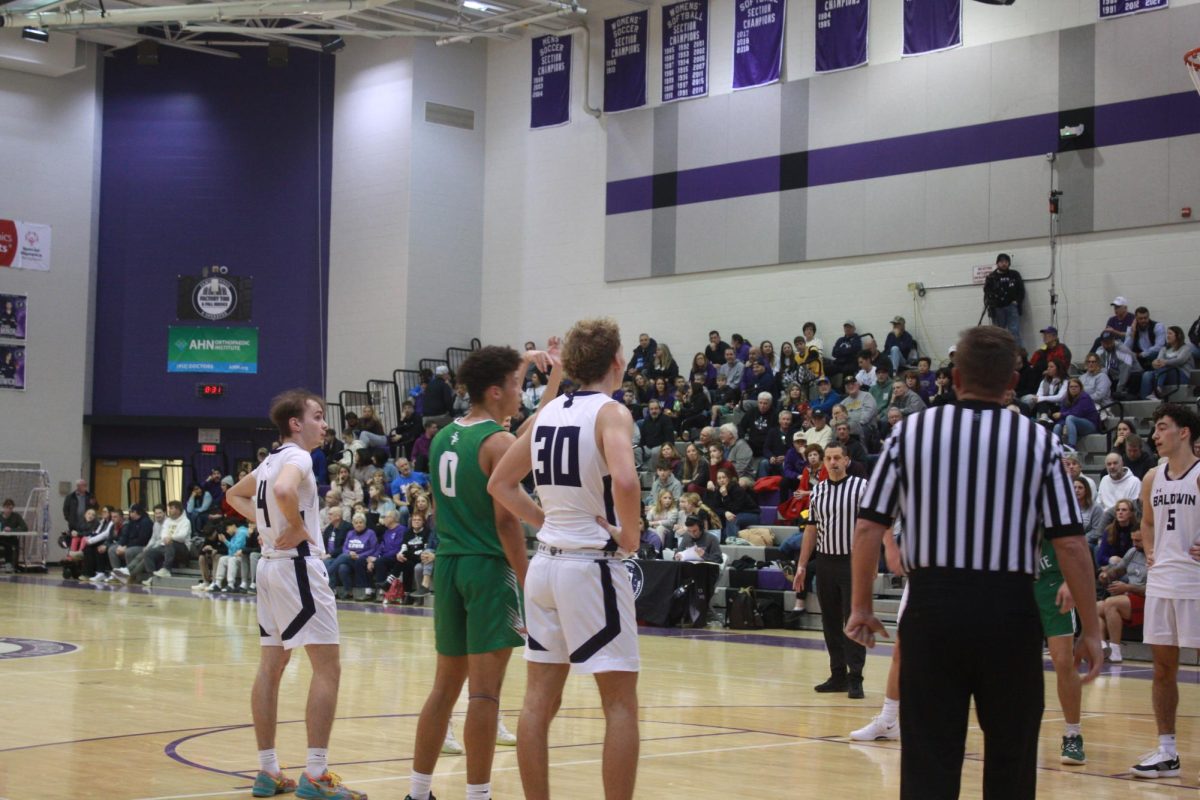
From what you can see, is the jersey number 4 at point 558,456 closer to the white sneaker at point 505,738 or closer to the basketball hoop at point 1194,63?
the white sneaker at point 505,738

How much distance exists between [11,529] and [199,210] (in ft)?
24.8

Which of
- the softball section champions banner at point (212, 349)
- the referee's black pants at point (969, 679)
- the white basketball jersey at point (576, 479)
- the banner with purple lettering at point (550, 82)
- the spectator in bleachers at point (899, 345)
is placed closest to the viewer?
the referee's black pants at point (969, 679)

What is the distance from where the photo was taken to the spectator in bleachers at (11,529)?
26.4 metres

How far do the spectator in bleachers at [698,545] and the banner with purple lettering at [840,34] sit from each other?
882cm

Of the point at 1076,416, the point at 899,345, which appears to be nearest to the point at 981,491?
the point at 1076,416

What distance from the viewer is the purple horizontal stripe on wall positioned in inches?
725

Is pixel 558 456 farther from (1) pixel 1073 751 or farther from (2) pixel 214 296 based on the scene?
(2) pixel 214 296

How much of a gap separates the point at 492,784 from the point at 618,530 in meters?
2.25

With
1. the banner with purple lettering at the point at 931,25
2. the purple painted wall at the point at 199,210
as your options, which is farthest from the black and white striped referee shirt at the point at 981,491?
the purple painted wall at the point at 199,210

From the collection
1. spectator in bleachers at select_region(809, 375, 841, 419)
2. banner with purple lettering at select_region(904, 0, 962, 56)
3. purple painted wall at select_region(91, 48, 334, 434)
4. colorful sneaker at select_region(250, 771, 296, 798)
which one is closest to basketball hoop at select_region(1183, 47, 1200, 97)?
banner with purple lettering at select_region(904, 0, 962, 56)

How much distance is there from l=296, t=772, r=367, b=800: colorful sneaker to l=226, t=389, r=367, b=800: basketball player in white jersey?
0.04ft

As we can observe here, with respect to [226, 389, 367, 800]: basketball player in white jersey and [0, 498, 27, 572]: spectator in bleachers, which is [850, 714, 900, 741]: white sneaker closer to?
[226, 389, 367, 800]: basketball player in white jersey

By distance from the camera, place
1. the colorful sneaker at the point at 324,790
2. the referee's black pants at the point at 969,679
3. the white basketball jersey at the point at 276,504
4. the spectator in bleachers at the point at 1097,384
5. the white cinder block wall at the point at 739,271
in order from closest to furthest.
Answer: the referee's black pants at the point at 969,679
the colorful sneaker at the point at 324,790
the white basketball jersey at the point at 276,504
the spectator in bleachers at the point at 1097,384
the white cinder block wall at the point at 739,271

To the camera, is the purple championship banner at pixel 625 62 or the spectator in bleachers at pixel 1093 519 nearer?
the spectator in bleachers at pixel 1093 519
